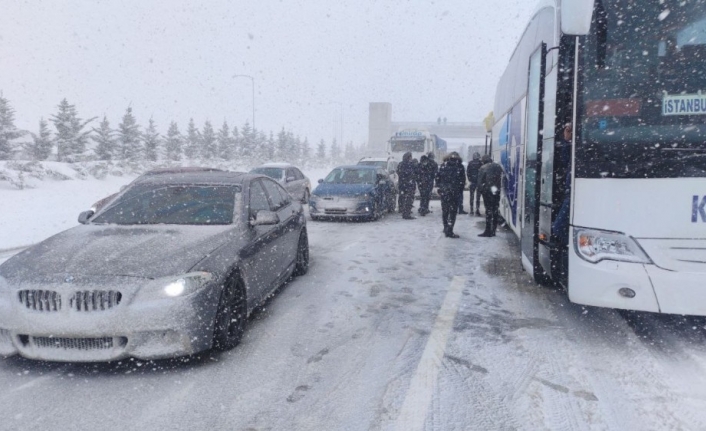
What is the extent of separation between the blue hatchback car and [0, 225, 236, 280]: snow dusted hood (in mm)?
8386

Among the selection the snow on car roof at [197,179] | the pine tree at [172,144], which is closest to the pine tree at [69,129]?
the pine tree at [172,144]

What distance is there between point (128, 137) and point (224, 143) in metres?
15.9

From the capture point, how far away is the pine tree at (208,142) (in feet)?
162

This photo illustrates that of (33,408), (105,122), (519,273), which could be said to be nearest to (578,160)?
(519,273)

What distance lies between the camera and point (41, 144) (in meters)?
31.8

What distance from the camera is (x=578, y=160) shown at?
13.8 ft

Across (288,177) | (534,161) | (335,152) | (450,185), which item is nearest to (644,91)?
(534,161)

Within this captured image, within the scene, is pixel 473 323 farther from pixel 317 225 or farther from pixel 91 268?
pixel 317 225

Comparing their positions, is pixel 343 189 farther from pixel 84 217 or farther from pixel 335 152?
pixel 335 152

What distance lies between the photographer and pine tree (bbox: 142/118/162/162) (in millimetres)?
38656

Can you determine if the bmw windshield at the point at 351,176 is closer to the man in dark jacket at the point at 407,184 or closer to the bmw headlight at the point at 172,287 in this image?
the man in dark jacket at the point at 407,184

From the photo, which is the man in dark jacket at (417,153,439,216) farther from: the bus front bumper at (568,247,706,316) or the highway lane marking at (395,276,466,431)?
the bus front bumper at (568,247,706,316)

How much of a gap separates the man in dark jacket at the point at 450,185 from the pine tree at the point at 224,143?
145 ft

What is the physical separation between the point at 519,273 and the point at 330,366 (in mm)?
4075
